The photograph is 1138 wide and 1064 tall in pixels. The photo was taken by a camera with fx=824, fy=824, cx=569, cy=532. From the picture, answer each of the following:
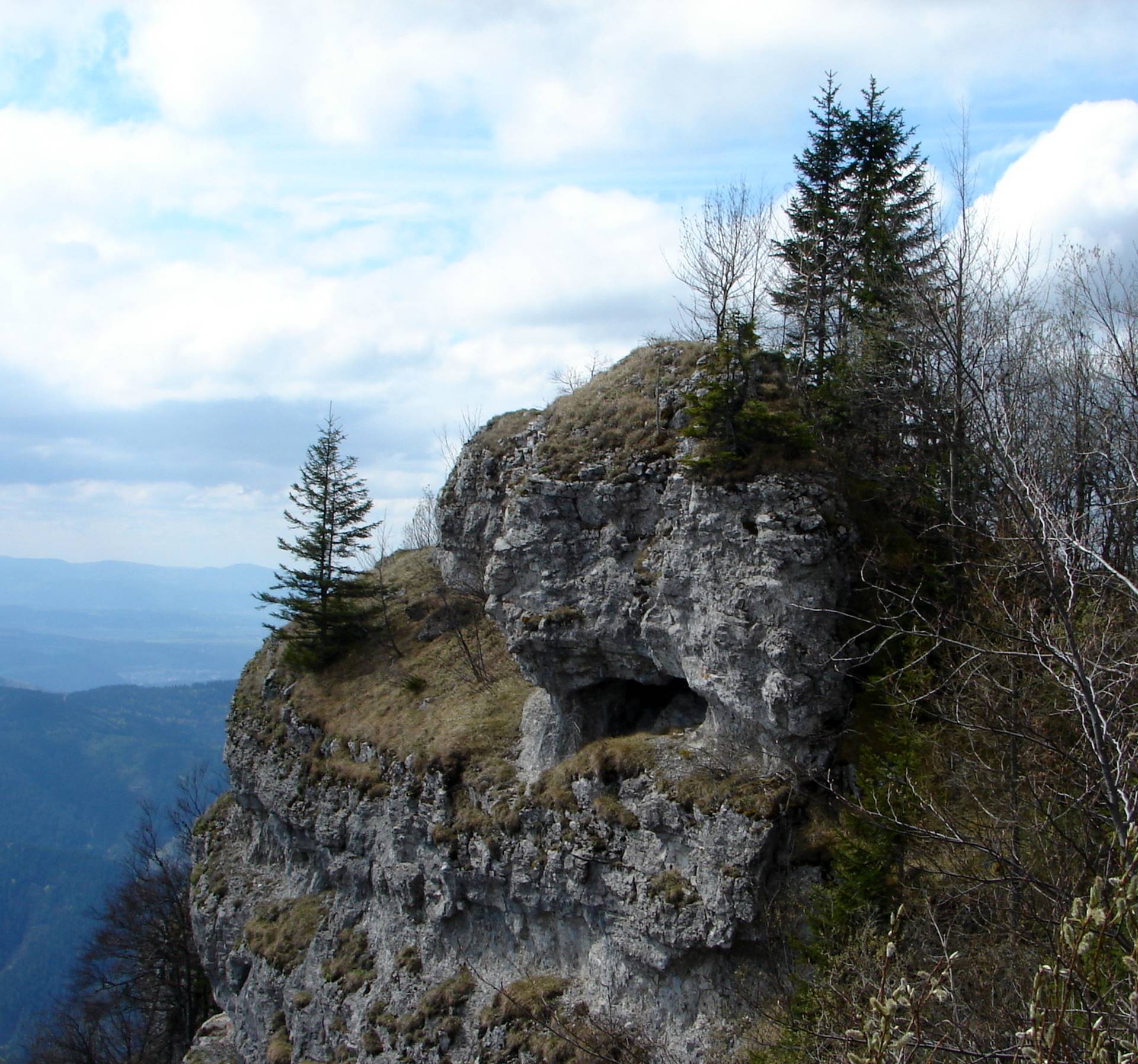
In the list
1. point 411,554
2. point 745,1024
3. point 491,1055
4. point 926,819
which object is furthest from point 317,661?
point 926,819

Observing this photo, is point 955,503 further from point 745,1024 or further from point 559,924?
point 559,924

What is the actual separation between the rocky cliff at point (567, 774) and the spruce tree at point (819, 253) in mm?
4369

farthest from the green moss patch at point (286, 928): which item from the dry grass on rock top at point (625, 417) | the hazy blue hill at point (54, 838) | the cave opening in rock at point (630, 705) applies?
the hazy blue hill at point (54, 838)

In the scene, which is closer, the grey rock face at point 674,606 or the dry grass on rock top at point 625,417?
the grey rock face at point 674,606

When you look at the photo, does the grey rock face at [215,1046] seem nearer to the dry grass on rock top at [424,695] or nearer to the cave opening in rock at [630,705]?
the dry grass on rock top at [424,695]

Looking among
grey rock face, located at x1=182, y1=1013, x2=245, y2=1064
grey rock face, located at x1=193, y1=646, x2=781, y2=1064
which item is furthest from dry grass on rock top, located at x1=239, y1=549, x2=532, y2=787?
grey rock face, located at x1=182, y1=1013, x2=245, y2=1064

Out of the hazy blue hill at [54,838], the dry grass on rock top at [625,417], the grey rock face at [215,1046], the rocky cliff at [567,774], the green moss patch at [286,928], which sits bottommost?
the hazy blue hill at [54,838]

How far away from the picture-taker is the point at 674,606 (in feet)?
61.3

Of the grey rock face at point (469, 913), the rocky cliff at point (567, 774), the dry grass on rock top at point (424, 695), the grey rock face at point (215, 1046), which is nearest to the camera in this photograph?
the grey rock face at point (469, 913)

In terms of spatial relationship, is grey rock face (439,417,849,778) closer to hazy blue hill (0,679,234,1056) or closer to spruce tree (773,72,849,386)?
spruce tree (773,72,849,386)

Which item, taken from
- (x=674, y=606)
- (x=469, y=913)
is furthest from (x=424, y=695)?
(x=674, y=606)

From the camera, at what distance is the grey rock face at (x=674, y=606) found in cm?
1681

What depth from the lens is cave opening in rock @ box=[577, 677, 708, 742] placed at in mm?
20750

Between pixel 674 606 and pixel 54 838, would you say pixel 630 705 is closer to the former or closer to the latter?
pixel 674 606
